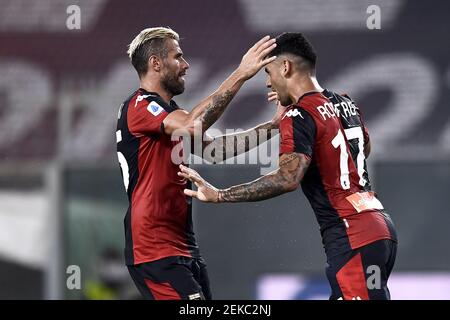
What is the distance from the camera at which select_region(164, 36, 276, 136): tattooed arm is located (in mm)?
4996

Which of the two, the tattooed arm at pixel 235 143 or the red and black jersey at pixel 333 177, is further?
the tattooed arm at pixel 235 143

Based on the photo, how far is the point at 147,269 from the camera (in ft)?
16.8

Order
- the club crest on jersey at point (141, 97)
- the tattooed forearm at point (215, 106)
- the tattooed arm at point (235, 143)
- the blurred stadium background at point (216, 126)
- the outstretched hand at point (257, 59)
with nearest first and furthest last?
1. the outstretched hand at point (257, 59)
2. the tattooed forearm at point (215, 106)
3. the club crest on jersey at point (141, 97)
4. the tattooed arm at point (235, 143)
5. the blurred stadium background at point (216, 126)

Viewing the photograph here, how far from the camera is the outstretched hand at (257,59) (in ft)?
16.4

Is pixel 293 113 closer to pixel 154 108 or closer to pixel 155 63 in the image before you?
pixel 154 108

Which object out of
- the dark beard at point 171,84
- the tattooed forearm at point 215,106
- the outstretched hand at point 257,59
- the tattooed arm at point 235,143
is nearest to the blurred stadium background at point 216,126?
the tattooed arm at point 235,143

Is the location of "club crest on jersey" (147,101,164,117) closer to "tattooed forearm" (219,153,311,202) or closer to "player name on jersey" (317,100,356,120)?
"tattooed forearm" (219,153,311,202)

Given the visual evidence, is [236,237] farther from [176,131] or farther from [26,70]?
[176,131]

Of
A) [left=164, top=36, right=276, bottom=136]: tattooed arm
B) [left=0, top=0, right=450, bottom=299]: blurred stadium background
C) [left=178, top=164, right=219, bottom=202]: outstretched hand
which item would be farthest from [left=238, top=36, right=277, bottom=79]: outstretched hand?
[left=0, top=0, right=450, bottom=299]: blurred stadium background

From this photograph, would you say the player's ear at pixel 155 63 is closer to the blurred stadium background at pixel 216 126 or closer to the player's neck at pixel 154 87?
the player's neck at pixel 154 87

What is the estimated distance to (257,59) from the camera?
5.00 meters

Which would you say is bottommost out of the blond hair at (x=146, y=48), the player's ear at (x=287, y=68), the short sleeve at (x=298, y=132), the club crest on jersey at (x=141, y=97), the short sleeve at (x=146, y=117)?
the short sleeve at (x=298, y=132)

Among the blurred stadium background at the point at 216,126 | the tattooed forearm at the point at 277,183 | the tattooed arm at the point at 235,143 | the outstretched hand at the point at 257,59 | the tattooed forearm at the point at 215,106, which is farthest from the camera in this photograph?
the blurred stadium background at the point at 216,126

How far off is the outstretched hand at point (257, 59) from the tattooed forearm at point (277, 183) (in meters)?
0.49
